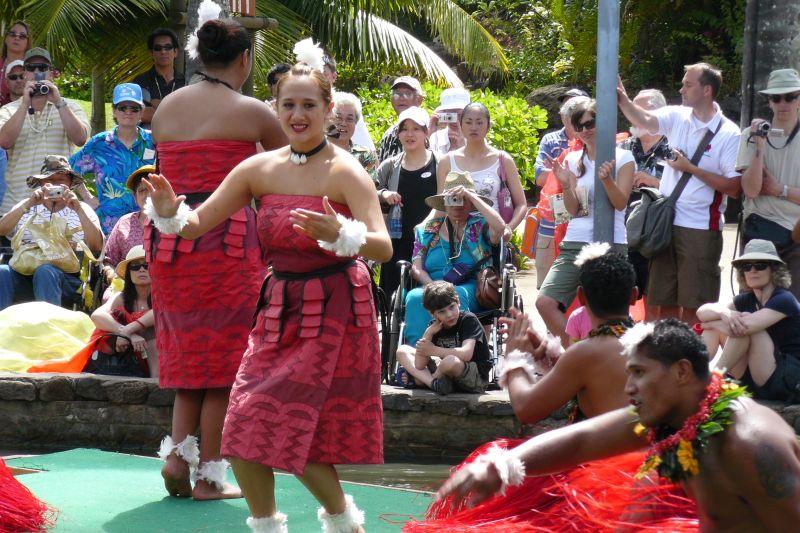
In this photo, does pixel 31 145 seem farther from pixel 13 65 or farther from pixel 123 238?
pixel 123 238

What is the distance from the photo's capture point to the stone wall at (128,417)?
720 cm

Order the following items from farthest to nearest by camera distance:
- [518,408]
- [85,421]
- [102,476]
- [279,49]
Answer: [279,49] → [85,421] → [102,476] → [518,408]

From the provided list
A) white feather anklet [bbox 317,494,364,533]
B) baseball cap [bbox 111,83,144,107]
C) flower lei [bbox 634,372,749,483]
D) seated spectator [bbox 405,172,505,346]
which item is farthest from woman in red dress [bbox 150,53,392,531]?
baseball cap [bbox 111,83,144,107]

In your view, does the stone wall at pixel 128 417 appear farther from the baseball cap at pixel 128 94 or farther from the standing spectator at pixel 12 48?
the standing spectator at pixel 12 48

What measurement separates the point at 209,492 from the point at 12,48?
6.20 meters

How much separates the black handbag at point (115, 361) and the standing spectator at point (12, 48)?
3.56 metres

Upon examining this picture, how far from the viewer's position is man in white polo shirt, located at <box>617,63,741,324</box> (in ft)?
25.0

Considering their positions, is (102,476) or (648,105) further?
(648,105)

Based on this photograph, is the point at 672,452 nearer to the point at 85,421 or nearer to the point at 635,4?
the point at 85,421

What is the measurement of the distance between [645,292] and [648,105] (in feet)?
4.41

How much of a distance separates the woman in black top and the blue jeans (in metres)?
2.24

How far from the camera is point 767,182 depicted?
7480 mm

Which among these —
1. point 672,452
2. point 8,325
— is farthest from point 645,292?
point 672,452

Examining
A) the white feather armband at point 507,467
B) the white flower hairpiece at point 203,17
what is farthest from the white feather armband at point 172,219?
the white feather armband at point 507,467
